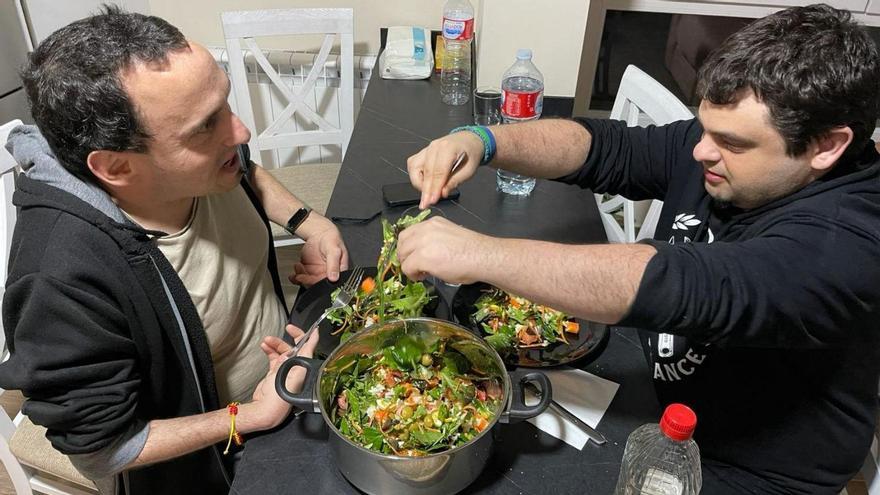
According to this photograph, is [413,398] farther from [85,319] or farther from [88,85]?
[88,85]

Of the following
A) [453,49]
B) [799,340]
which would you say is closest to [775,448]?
[799,340]

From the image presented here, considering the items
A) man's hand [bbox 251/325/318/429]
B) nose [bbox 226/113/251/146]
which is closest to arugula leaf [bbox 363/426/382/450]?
man's hand [bbox 251/325/318/429]

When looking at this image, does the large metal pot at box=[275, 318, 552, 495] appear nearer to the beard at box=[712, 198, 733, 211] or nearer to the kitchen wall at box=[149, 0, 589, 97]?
the beard at box=[712, 198, 733, 211]

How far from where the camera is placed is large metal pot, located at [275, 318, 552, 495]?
2.63 ft

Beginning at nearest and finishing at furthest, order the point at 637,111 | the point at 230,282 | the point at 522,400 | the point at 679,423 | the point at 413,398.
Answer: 1. the point at 679,423
2. the point at 522,400
3. the point at 413,398
4. the point at 230,282
5. the point at 637,111

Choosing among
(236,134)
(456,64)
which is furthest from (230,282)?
(456,64)

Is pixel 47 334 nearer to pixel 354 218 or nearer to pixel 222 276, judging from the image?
pixel 222 276

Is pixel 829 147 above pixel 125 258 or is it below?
above

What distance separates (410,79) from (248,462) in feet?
5.46

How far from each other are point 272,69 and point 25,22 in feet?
4.10

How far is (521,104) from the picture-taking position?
5.50 ft

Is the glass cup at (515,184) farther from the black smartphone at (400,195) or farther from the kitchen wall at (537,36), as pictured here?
the kitchen wall at (537,36)

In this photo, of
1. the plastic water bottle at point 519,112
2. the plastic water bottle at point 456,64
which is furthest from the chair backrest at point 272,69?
the plastic water bottle at point 519,112

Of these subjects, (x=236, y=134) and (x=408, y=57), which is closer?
(x=236, y=134)
